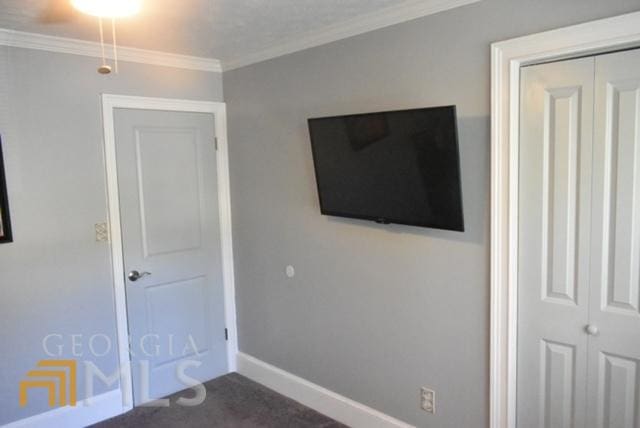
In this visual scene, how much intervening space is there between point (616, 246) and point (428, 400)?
121 cm

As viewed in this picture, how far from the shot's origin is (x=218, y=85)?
3.64 m

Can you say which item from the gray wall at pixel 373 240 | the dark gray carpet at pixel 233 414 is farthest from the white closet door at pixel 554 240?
the dark gray carpet at pixel 233 414

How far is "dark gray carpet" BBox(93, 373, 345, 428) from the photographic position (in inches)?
122

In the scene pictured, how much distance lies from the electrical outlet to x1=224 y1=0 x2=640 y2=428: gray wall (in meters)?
0.04

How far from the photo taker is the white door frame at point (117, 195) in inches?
123

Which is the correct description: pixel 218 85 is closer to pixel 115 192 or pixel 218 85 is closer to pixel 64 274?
pixel 115 192

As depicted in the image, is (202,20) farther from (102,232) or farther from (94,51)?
(102,232)

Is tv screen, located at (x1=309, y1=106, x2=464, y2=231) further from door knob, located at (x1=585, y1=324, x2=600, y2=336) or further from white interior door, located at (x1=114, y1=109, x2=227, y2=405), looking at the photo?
white interior door, located at (x1=114, y1=109, x2=227, y2=405)

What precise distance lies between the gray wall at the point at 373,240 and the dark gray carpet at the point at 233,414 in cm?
24

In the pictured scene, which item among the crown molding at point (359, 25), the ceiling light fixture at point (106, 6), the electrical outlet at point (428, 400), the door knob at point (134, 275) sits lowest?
the electrical outlet at point (428, 400)

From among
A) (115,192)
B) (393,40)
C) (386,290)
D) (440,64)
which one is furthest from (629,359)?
(115,192)

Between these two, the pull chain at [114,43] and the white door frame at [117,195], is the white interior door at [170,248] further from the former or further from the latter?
the pull chain at [114,43]

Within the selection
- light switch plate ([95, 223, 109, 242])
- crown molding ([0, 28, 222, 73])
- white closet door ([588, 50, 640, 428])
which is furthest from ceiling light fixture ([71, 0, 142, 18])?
white closet door ([588, 50, 640, 428])

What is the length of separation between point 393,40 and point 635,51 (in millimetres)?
1091
